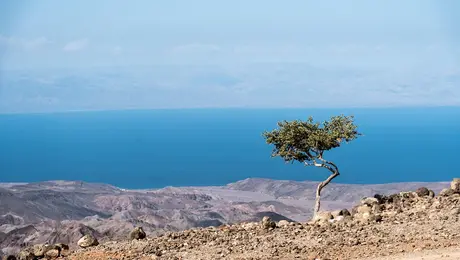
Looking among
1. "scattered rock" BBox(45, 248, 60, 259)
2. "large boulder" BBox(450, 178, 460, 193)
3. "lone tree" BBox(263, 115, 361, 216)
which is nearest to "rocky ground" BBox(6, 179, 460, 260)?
"scattered rock" BBox(45, 248, 60, 259)

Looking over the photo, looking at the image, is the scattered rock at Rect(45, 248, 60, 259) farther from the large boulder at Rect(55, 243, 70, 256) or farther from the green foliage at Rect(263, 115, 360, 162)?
the green foliage at Rect(263, 115, 360, 162)

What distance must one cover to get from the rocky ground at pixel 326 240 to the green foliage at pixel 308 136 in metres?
6.86

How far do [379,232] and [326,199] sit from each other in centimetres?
16026

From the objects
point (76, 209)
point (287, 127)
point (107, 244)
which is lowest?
point (76, 209)

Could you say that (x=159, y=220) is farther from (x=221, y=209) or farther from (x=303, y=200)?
(x=303, y=200)

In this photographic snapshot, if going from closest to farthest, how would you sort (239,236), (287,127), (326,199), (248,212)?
(239,236), (287,127), (248,212), (326,199)

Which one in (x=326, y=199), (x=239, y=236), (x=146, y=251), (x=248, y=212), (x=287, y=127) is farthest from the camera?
(x=326, y=199)

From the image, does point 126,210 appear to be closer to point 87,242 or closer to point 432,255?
point 87,242

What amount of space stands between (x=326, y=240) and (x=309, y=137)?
37.8 feet

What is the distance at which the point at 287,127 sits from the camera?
30391mm

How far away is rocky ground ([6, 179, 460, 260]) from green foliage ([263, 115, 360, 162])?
686 centimetres

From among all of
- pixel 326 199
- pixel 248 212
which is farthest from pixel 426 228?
pixel 326 199

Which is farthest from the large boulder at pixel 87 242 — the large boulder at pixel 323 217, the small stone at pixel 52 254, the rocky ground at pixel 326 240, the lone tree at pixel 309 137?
the lone tree at pixel 309 137

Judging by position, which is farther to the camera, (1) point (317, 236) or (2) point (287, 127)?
(2) point (287, 127)
